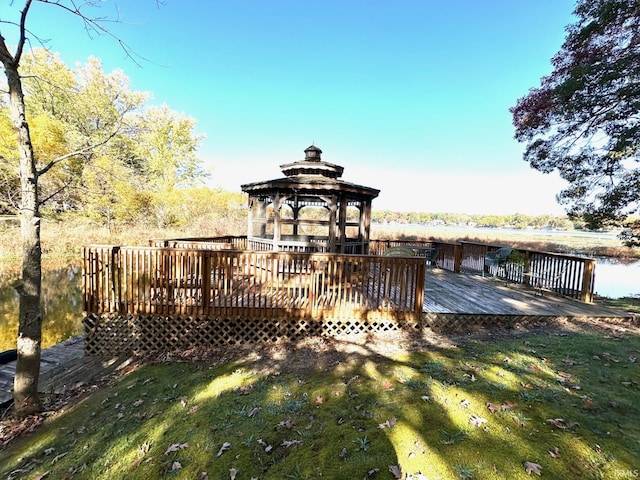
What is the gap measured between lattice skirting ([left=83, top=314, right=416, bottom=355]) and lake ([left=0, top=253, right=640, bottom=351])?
247cm

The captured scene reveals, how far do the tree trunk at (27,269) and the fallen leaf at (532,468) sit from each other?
5.06 m


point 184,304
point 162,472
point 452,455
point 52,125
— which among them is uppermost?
point 52,125

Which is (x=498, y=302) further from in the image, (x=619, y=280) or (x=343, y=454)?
(x=619, y=280)

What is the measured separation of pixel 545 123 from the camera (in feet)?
28.0

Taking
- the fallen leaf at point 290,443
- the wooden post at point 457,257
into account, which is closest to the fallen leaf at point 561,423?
the fallen leaf at point 290,443

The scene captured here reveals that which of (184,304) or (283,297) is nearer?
(184,304)

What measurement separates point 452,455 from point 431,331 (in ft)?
10.4

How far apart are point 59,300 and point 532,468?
1167cm

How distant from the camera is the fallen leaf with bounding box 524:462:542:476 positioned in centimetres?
192

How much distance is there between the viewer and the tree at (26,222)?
313 centimetres

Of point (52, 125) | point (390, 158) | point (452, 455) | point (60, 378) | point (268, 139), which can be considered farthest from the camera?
point (390, 158)

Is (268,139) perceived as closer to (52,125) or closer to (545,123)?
(52,125)

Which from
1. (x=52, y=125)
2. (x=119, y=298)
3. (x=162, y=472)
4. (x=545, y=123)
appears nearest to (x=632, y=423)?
(x=162, y=472)

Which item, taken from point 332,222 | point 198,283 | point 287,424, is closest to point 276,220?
point 332,222
